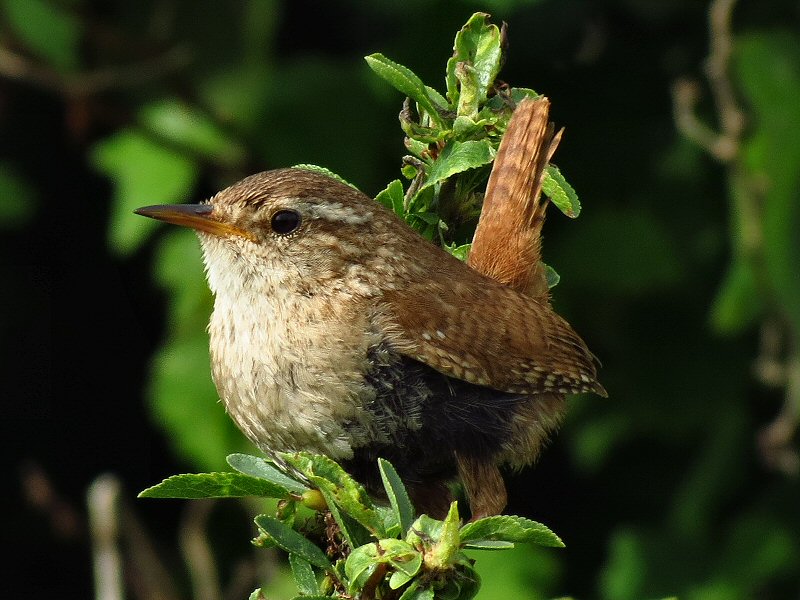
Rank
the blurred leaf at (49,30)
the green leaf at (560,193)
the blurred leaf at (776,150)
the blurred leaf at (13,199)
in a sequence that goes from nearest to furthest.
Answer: the green leaf at (560,193) → the blurred leaf at (776,150) → the blurred leaf at (49,30) → the blurred leaf at (13,199)

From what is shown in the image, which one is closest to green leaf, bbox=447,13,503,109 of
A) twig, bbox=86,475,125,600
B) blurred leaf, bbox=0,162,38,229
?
twig, bbox=86,475,125,600

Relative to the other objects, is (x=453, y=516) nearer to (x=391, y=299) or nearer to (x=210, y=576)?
(x=391, y=299)

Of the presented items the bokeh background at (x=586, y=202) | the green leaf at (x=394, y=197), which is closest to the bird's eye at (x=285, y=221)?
the green leaf at (x=394, y=197)

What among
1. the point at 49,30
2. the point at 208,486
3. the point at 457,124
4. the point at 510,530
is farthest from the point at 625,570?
the point at 49,30

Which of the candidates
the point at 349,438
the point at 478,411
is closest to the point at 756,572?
the point at 478,411

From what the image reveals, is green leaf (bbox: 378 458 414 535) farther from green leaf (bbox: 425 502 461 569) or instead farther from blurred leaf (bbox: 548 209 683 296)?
blurred leaf (bbox: 548 209 683 296)

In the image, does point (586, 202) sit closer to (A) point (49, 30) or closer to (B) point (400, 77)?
(A) point (49, 30)

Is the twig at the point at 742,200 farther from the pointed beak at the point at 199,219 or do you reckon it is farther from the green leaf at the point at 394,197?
the pointed beak at the point at 199,219
